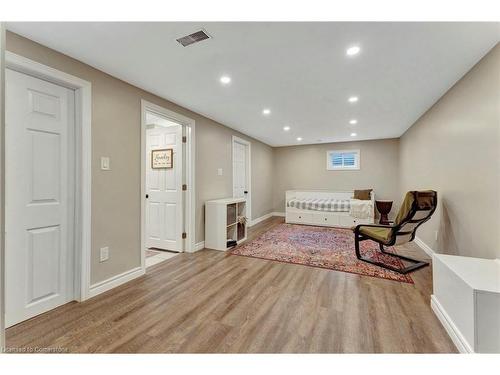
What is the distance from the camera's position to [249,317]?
172 centimetres

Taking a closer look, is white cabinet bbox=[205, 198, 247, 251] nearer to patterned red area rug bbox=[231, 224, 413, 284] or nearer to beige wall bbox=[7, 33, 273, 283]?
patterned red area rug bbox=[231, 224, 413, 284]

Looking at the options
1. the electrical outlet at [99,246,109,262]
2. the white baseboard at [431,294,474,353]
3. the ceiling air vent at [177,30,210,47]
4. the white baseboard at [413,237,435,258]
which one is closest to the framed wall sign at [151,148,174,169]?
the electrical outlet at [99,246,109,262]

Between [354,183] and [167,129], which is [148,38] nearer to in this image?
[167,129]

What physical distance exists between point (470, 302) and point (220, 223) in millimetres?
2894

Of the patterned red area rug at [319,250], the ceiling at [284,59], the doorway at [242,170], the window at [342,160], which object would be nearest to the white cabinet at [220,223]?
the patterned red area rug at [319,250]

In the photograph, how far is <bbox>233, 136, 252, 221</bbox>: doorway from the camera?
4.94 m

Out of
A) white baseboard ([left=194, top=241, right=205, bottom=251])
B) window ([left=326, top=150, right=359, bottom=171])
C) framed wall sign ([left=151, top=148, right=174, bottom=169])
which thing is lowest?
white baseboard ([left=194, top=241, right=205, bottom=251])

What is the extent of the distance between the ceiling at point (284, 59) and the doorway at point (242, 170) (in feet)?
6.04

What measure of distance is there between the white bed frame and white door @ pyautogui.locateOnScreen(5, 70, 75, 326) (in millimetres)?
4669

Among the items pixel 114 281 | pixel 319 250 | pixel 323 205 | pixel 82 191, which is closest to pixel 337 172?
pixel 323 205

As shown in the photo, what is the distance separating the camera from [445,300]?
1.61 m

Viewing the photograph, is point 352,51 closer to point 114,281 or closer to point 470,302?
point 470,302
